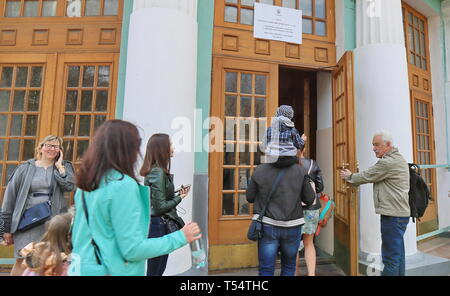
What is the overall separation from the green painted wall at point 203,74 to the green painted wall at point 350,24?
2241 millimetres

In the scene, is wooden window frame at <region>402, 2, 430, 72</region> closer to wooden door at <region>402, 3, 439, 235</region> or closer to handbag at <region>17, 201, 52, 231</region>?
wooden door at <region>402, 3, 439, 235</region>

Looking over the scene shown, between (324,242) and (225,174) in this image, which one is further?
(324,242)

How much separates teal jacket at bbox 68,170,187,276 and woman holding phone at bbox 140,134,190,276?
2.93 feet

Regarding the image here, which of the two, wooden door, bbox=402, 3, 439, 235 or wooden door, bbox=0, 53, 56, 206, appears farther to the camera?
wooden door, bbox=402, 3, 439, 235

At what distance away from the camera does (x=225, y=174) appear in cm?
407

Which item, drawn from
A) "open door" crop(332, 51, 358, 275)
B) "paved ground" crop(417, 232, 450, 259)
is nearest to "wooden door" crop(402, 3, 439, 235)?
"paved ground" crop(417, 232, 450, 259)

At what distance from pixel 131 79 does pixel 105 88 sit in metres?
0.93

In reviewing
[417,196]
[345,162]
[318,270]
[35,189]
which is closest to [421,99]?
[345,162]

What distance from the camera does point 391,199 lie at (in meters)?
2.98

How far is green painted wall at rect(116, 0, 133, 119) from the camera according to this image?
3838 mm

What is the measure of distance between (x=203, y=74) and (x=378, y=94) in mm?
2635

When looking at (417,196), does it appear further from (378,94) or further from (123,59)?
(123,59)
